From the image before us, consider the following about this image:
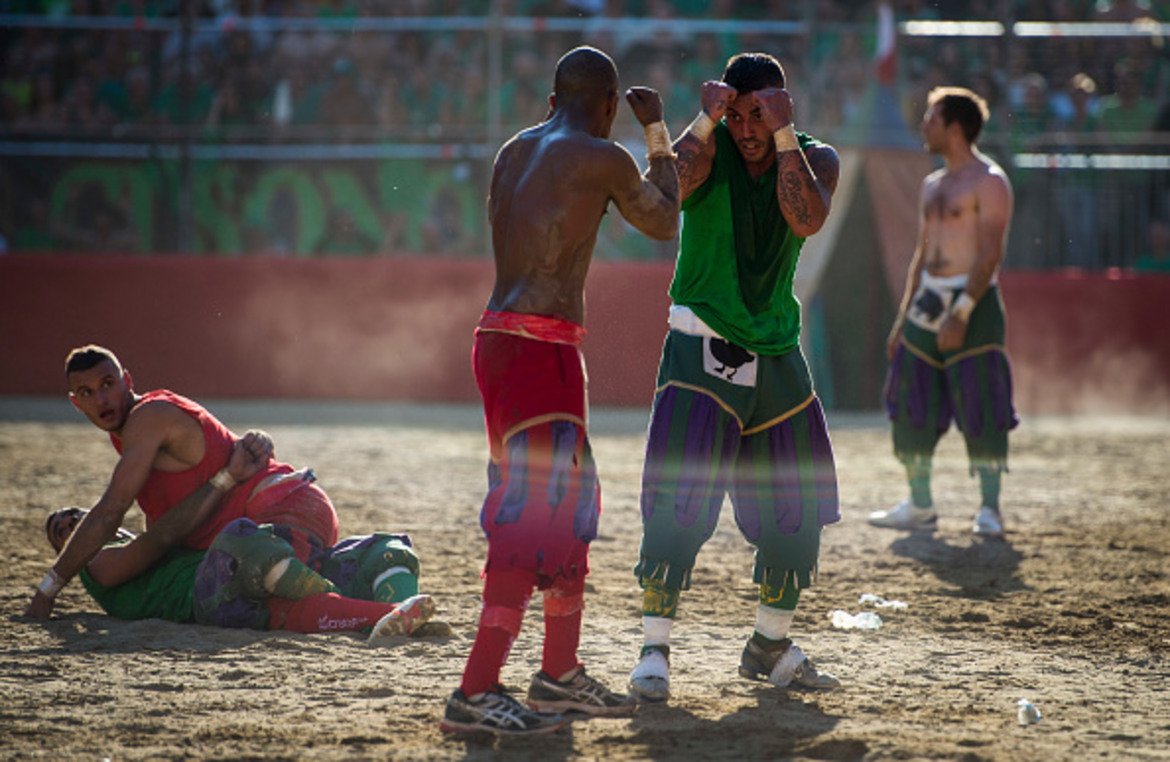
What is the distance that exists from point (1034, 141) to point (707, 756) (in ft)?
36.1

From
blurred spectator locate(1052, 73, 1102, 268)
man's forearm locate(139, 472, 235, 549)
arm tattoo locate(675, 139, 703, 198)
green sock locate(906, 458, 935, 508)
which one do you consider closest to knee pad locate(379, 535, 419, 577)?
man's forearm locate(139, 472, 235, 549)

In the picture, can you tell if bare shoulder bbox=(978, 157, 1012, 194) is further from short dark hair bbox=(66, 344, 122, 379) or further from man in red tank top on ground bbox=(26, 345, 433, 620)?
short dark hair bbox=(66, 344, 122, 379)

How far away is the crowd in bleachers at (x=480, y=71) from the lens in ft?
47.4

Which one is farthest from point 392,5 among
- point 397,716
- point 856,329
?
point 397,716

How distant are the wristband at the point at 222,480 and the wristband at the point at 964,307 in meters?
4.02

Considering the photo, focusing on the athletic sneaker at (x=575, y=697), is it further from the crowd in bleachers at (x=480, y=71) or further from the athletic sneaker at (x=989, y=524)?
the crowd in bleachers at (x=480, y=71)

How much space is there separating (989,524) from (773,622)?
3.55 metres

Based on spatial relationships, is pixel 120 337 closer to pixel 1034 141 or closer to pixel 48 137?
pixel 48 137

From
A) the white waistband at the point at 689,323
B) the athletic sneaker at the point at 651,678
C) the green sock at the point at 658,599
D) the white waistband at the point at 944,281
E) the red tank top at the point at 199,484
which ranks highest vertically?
the white waistband at the point at 944,281

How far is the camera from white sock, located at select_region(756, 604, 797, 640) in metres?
5.23

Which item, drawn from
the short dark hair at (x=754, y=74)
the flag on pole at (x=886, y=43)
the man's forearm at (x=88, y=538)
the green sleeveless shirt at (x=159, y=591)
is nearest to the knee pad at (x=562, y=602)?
the short dark hair at (x=754, y=74)

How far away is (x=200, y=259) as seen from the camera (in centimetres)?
1491

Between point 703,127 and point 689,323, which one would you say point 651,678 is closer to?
point 689,323

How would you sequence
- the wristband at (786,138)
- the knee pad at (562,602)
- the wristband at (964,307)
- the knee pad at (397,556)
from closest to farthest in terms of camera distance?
the knee pad at (562,602), the wristband at (786,138), the knee pad at (397,556), the wristband at (964,307)
